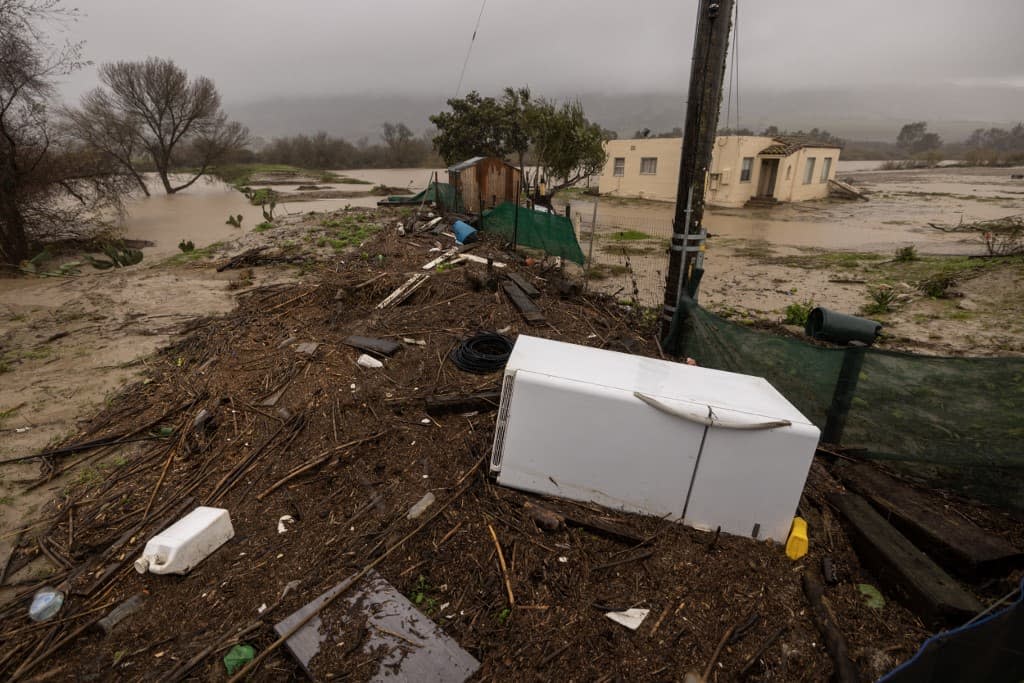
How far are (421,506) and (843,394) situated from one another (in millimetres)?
3370

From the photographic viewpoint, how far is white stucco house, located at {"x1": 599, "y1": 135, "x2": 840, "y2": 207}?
83.6 ft

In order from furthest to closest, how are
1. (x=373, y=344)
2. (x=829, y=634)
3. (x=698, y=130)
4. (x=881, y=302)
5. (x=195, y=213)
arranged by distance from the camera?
(x=195, y=213) < (x=881, y=302) < (x=373, y=344) < (x=698, y=130) < (x=829, y=634)

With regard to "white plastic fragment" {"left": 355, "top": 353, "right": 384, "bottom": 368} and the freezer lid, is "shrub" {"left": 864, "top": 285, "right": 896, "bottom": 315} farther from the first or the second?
"white plastic fragment" {"left": 355, "top": 353, "right": 384, "bottom": 368}

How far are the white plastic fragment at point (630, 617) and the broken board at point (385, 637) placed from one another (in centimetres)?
74

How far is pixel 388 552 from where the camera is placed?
9.12ft

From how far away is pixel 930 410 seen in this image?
3248 mm

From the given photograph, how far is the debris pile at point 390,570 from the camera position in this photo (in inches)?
88.5

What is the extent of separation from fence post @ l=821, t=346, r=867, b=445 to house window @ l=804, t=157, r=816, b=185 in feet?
99.9

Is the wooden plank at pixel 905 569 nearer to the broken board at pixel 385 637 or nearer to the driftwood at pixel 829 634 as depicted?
the driftwood at pixel 829 634

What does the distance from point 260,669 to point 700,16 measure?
6.07 metres

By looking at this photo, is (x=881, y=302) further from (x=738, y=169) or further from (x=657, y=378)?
(x=738, y=169)

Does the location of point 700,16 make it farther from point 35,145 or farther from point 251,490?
point 35,145

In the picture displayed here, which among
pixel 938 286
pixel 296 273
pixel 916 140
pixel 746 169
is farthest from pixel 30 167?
pixel 916 140

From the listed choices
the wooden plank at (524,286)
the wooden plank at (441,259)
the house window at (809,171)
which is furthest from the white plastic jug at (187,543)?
the house window at (809,171)
